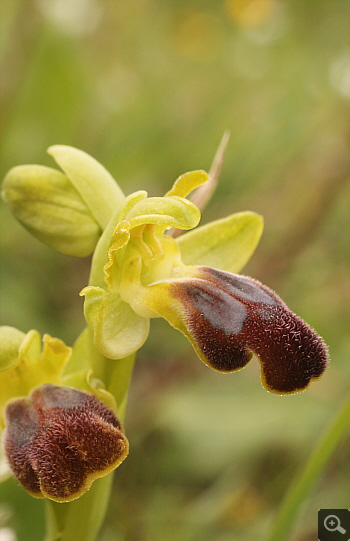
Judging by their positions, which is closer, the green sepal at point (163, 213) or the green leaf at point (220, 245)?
the green sepal at point (163, 213)

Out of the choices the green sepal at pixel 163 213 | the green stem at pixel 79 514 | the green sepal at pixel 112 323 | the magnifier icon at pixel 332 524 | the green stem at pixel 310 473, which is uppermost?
the green sepal at pixel 163 213

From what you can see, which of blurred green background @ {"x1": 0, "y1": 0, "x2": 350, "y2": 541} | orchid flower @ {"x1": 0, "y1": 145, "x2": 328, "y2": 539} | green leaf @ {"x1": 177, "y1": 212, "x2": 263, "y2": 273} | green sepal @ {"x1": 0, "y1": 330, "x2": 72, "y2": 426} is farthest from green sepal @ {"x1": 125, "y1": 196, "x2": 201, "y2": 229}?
blurred green background @ {"x1": 0, "y1": 0, "x2": 350, "y2": 541}

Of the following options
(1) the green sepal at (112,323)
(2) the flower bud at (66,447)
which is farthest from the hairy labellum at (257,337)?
(2) the flower bud at (66,447)

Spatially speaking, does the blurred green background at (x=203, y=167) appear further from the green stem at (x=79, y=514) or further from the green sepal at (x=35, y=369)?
the green sepal at (x=35, y=369)

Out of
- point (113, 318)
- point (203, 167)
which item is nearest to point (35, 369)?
point (113, 318)

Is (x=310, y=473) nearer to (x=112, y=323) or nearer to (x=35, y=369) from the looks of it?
(x=112, y=323)

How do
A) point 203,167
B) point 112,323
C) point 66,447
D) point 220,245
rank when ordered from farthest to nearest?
point 203,167 < point 220,245 < point 112,323 < point 66,447
